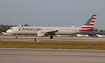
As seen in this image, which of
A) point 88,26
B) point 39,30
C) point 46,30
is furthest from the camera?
point 88,26

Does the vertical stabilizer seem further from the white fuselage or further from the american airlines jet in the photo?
the white fuselage

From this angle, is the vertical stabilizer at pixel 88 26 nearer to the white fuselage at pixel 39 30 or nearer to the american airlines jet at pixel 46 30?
the american airlines jet at pixel 46 30

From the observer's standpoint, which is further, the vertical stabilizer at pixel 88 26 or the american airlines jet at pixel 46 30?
the vertical stabilizer at pixel 88 26

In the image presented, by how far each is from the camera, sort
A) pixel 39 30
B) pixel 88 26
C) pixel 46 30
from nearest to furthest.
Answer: pixel 39 30 < pixel 46 30 < pixel 88 26

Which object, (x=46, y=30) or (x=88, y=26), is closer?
(x=46, y=30)

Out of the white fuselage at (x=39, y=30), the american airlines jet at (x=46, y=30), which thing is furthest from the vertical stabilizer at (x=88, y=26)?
the white fuselage at (x=39, y=30)

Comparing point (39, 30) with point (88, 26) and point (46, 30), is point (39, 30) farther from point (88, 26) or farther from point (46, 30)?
point (88, 26)

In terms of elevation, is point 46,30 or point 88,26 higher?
point 88,26

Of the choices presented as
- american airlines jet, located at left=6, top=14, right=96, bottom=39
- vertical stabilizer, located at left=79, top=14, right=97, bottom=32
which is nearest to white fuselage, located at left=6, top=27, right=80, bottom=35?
american airlines jet, located at left=6, top=14, right=96, bottom=39

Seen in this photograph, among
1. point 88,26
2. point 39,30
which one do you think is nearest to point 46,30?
point 39,30

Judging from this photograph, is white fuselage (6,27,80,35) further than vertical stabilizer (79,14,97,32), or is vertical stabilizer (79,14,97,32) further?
vertical stabilizer (79,14,97,32)

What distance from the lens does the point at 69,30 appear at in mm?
65938

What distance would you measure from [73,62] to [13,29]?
51653 millimetres

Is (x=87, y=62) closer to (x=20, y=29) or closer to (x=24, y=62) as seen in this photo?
(x=24, y=62)
